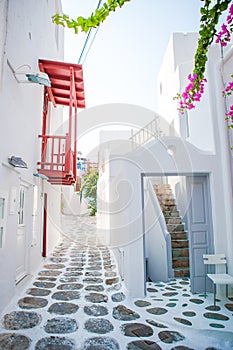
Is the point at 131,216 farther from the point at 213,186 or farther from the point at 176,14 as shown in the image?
the point at 176,14

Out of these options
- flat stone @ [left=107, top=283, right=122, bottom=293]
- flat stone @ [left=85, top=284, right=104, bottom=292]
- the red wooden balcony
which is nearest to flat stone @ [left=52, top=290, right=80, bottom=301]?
flat stone @ [left=85, top=284, right=104, bottom=292]

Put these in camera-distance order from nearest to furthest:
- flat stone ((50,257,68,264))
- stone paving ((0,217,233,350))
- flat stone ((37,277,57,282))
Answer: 1. stone paving ((0,217,233,350))
2. flat stone ((37,277,57,282))
3. flat stone ((50,257,68,264))

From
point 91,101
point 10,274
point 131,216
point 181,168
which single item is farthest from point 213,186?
point 91,101

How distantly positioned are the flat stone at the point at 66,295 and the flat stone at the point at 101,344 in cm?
163

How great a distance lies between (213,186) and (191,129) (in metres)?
2.84

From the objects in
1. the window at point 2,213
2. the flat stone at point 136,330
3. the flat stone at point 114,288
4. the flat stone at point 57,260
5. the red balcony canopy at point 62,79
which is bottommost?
the flat stone at point 136,330

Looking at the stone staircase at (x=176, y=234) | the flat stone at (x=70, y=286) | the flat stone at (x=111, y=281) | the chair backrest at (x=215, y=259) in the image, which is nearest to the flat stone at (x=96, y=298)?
the flat stone at (x=70, y=286)

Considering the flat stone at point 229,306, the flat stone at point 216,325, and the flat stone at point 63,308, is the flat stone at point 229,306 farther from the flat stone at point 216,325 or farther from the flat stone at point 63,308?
the flat stone at point 63,308

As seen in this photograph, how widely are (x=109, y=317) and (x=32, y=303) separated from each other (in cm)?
164

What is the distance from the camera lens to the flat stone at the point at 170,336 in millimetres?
3266

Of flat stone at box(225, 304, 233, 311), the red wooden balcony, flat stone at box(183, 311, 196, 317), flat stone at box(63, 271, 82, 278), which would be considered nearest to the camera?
flat stone at box(183, 311, 196, 317)

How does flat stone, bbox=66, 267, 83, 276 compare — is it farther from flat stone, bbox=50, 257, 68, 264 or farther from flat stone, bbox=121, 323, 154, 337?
flat stone, bbox=121, 323, 154, 337

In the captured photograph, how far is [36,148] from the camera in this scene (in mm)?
6754

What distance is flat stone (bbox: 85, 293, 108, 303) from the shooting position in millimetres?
4702
